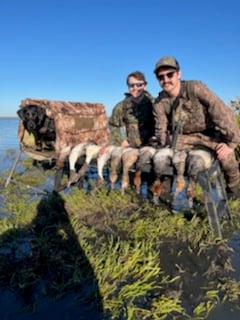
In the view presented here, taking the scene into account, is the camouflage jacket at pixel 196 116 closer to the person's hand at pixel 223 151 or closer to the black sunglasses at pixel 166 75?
the person's hand at pixel 223 151

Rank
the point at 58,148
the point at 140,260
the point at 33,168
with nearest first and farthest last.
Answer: the point at 140,260 → the point at 58,148 → the point at 33,168

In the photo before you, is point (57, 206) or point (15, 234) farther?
point (57, 206)

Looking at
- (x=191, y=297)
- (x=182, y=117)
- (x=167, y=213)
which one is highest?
(x=182, y=117)

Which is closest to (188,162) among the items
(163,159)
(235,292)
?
(163,159)

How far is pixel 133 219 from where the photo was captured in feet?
17.6

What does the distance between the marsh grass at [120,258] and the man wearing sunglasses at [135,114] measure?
2.01m

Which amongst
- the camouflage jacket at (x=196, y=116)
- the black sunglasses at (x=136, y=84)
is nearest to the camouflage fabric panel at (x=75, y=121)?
the black sunglasses at (x=136, y=84)

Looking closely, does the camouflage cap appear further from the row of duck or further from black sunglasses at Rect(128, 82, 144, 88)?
black sunglasses at Rect(128, 82, 144, 88)

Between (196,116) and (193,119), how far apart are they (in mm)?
89

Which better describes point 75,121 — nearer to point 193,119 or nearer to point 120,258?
point 193,119

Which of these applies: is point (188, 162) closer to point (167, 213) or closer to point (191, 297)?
Result: point (167, 213)

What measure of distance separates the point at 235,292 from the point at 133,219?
2286 mm

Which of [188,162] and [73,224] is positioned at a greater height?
[188,162]

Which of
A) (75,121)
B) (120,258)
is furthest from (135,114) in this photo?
(120,258)
